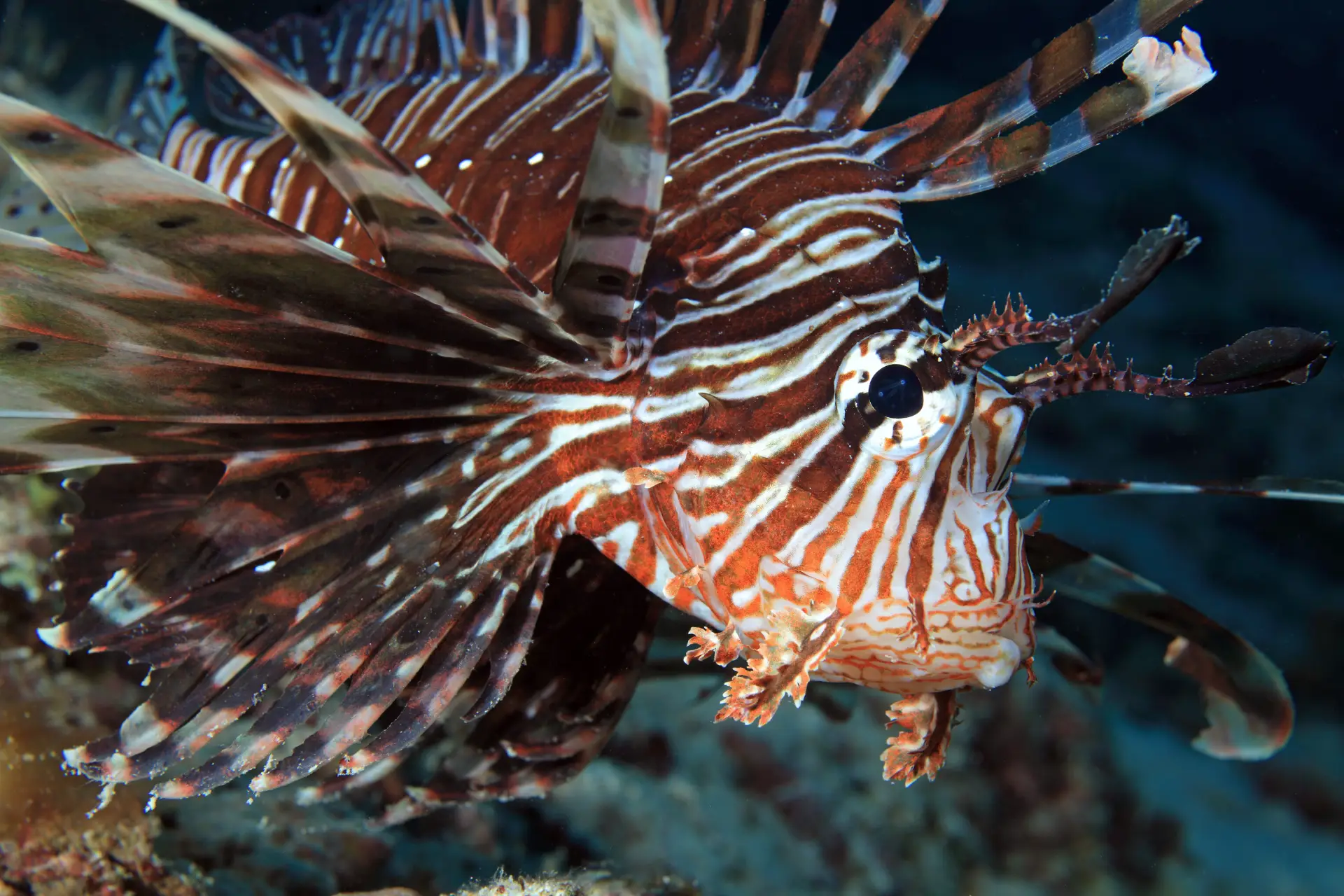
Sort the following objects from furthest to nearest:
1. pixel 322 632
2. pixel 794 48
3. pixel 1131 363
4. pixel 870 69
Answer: pixel 794 48, pixel 870 69, pixel 322 632, pixel 1131 363

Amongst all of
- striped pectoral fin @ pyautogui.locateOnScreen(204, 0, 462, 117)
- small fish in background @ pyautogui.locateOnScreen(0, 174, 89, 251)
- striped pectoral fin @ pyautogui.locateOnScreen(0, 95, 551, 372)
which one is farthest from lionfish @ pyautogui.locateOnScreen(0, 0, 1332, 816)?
small fish in background @ pyautogui.locateOnScreen(0, 174, 89, 251)

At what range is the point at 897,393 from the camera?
1.74 metres

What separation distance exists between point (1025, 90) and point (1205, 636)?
1.65 m

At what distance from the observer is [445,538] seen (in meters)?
2.09

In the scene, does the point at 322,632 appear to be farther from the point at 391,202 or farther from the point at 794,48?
the point at 794,48

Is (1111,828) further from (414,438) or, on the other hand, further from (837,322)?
(414,438)

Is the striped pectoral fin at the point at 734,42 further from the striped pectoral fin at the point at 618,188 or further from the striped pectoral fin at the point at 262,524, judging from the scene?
the striped pectoral fin at the point at 262,524

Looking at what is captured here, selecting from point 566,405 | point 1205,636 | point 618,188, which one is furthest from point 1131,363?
point 1205,636

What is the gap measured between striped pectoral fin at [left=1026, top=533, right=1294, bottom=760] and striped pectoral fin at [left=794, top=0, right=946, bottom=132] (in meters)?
1.32

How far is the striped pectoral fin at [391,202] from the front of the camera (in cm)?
120

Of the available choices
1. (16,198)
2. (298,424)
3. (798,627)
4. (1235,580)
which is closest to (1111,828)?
(1235,580)

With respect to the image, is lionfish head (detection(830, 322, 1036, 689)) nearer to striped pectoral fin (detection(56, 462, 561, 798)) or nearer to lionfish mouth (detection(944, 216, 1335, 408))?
lionfish mouth (detection(944, 216, 1335, 408))

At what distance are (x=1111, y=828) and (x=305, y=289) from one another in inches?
131

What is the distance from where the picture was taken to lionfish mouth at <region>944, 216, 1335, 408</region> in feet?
4.97
